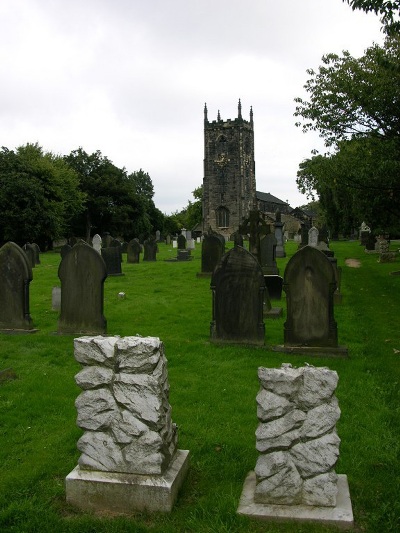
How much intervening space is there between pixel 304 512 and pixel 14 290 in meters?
7.90

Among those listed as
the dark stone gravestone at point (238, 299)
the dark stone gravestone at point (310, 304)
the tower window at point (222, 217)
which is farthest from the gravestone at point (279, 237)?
the tower window at point (222, 217)

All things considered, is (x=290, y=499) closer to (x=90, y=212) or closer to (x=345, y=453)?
(x=345, y=453)

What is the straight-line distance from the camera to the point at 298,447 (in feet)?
12.0

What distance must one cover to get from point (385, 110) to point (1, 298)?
12258mm

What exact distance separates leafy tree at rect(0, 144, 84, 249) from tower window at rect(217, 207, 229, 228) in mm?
32008

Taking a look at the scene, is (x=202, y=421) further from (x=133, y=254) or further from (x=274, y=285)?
(x=133, y=254)

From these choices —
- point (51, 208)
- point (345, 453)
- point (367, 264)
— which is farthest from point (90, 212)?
point (345, 453)

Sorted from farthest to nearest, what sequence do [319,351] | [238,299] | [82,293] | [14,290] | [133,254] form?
[133,254] < [14,290] < [82,293] < [238,299] < [319,351]

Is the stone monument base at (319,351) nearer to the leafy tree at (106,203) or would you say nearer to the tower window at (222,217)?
the leafy tree at (106,203)

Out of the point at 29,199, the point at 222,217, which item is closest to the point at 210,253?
the point at 29,199

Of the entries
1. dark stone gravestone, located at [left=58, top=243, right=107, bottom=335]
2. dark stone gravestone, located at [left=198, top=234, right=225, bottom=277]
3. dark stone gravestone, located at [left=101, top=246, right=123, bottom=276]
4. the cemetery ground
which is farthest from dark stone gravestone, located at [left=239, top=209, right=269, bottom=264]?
dark stone gravestone, located at [left=101, top=246, right=123, bottom=276]

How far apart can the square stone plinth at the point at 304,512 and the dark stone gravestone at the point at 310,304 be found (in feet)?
15.0

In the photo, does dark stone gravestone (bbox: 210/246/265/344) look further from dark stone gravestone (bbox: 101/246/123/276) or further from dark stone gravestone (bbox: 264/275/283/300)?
dark stone gravestone (bbox: 101/246/123/276)

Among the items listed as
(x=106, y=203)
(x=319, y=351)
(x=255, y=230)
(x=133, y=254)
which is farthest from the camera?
(x=106, y=203)
